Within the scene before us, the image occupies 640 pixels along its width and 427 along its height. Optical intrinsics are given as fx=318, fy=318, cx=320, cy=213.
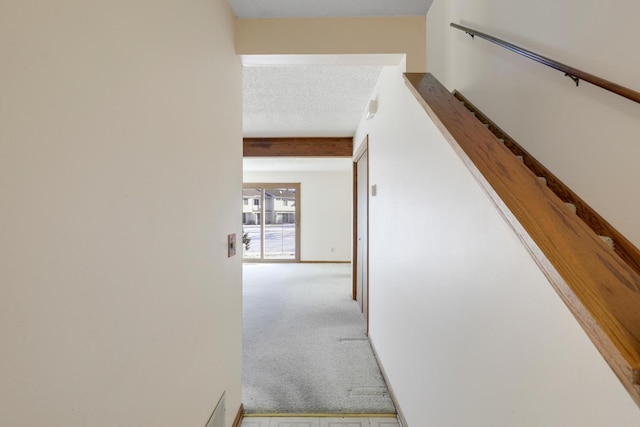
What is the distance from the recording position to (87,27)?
0.68 metres

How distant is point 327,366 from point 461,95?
7.06 feet

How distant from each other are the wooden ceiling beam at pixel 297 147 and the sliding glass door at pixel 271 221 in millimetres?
2909

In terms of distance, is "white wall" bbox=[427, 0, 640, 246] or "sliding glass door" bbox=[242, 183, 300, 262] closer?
"white wall" bbox=[427, 0, 640, 246]

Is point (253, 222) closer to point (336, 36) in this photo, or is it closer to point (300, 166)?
point (300, 166)

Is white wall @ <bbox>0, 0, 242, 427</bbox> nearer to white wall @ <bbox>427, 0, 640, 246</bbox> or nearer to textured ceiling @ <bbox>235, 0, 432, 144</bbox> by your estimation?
textured ceiling @ <bbox>235, 0, 432, 144</bbox>

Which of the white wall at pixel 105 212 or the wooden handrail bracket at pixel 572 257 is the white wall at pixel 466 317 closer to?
the wooden handrail bracket at pixel 572 257

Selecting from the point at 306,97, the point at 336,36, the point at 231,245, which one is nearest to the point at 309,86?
the point at 306,97

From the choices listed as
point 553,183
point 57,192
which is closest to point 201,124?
point 57,192

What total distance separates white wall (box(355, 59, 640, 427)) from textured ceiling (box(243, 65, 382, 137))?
57 cm

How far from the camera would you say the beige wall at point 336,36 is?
181cm

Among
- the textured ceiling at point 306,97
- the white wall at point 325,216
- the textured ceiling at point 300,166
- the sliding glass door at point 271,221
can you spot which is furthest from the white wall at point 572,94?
the sliding glass door at point 271,221

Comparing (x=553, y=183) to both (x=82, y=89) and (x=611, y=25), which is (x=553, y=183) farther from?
(x=82, y=89)

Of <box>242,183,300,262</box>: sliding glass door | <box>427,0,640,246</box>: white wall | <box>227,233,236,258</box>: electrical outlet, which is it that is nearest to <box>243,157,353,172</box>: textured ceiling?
<box>242,183,300,262</box>: sliding glass door

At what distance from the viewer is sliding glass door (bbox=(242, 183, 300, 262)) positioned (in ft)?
25.0
